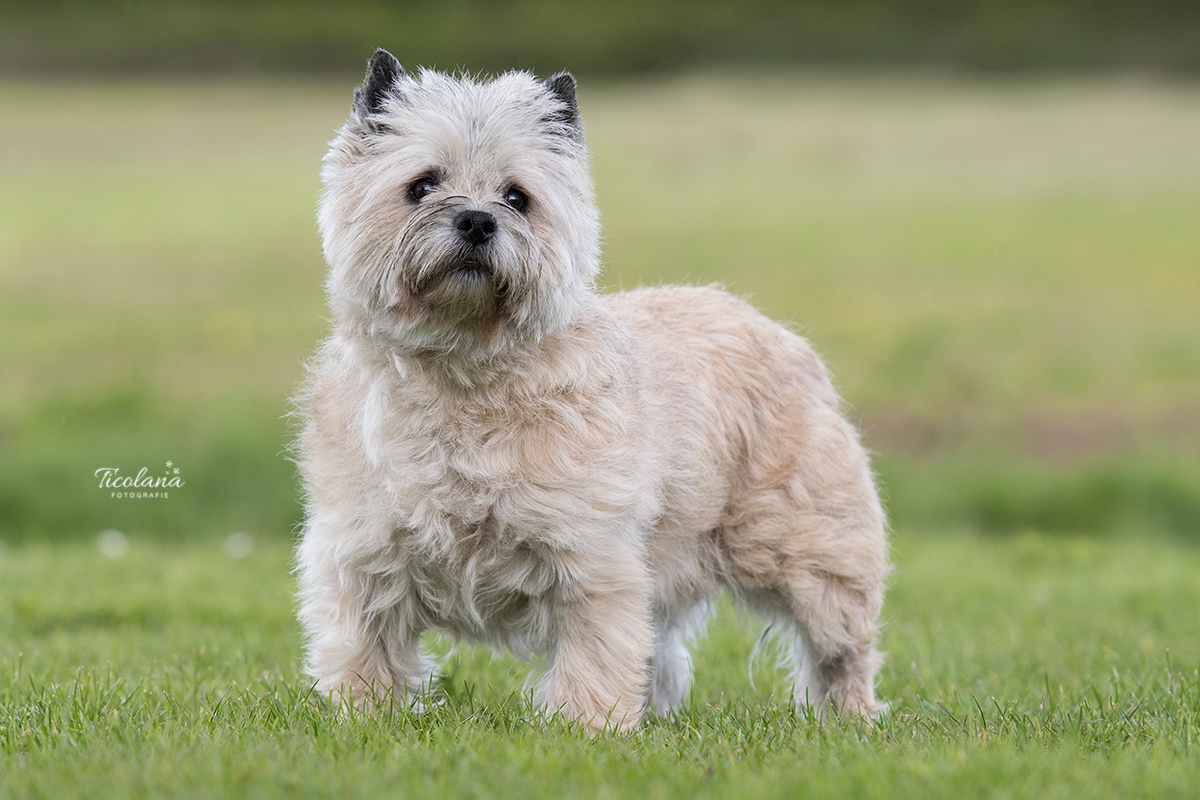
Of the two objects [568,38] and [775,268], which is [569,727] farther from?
[568,38]

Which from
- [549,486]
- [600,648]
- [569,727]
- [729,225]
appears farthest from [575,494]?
[729,225]

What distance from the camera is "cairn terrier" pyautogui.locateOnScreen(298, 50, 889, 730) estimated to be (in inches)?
163

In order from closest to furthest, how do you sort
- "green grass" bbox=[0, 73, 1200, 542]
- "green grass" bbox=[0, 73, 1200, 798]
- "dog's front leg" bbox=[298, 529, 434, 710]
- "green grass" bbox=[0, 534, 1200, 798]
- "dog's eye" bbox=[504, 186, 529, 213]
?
1. "green grass" bbox=[0, 534, 1200, 798]
2. "green grass" bbox=[0, 73, 1200, 798]
3. "dog's eye" bbox=[504, 186, 529, 213]
4. "dog's front leg" bbox=[298, 529, 434, 710]
5. "green grass" bbox=[0, 73, 1200, 542]

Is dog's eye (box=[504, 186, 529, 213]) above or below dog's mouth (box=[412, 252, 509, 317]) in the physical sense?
above

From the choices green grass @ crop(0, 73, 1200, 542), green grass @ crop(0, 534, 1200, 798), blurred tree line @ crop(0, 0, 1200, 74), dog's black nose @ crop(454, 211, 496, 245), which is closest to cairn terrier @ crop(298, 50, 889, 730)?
dog's black nose @ crop(454, 211, 496, 245)

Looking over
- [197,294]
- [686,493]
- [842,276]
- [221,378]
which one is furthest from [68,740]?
[842,276]

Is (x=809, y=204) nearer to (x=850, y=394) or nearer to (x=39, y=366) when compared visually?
(x=850, y=394)

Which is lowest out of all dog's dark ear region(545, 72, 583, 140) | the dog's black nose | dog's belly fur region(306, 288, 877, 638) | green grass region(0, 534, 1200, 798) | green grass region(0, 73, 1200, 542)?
green grass region(0, 73, 1200, 542)

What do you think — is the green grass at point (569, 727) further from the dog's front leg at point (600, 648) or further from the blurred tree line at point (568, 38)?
the blurred tree line at point (568, 38)

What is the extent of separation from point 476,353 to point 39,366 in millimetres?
10708

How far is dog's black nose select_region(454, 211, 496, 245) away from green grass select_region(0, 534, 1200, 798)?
A: 5.09ft

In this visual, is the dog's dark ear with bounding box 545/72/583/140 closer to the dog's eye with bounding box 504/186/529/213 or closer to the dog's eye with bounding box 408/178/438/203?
the dog's eye with bounding box 504/186/529/213

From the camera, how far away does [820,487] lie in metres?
5.33

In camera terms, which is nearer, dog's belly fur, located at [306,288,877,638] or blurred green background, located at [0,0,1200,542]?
dog's belly fur, located at [306,288,877,638]
